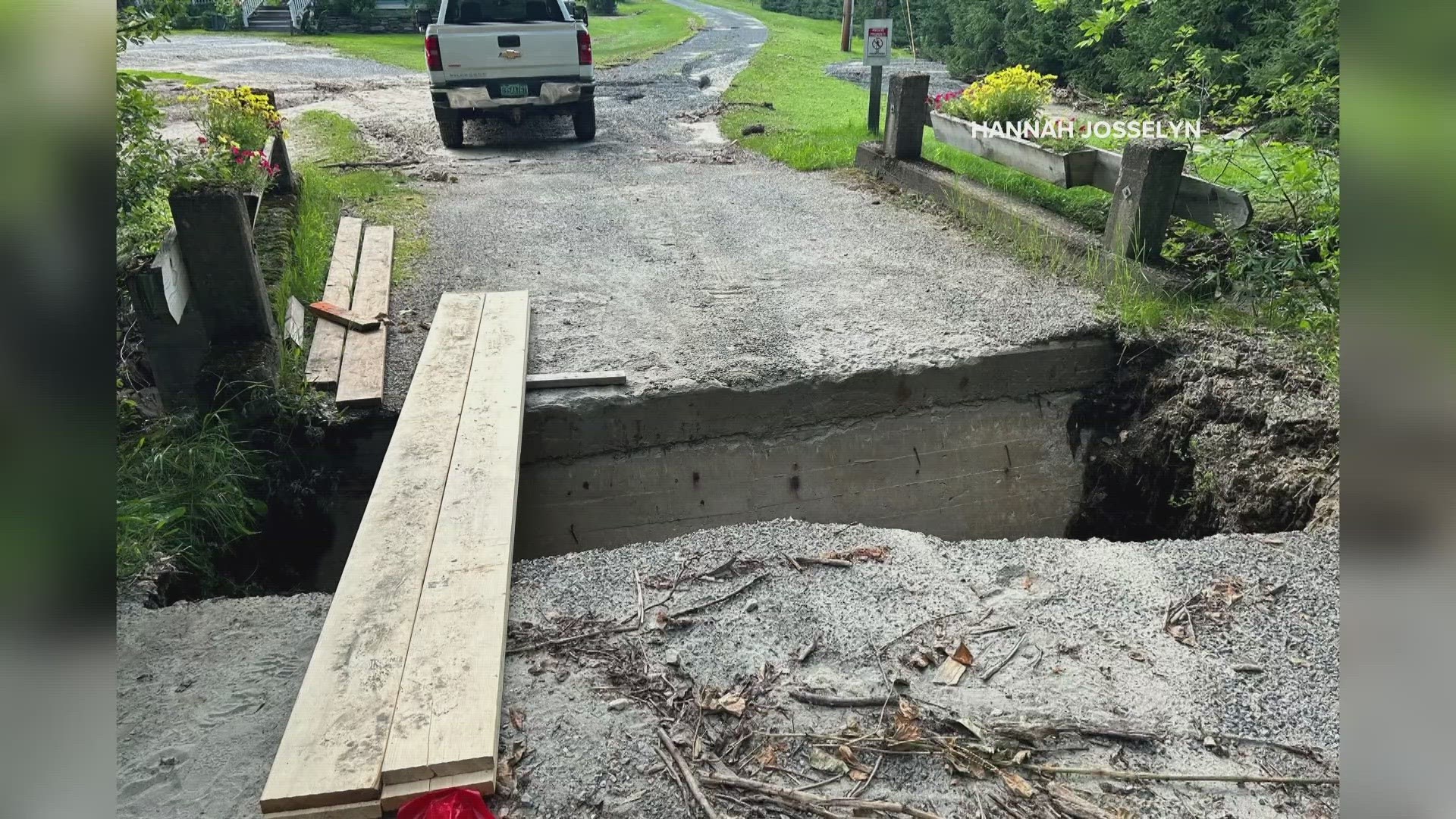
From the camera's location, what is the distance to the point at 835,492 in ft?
17.2

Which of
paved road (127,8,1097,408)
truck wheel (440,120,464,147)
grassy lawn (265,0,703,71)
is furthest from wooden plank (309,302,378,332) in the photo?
grassy lawn (265,0,703,71)

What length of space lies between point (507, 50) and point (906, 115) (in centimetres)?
491

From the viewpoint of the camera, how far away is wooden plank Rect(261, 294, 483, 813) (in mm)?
2404

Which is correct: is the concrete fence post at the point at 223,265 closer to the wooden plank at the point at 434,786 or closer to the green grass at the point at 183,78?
the wooden plank at the point at 434,786

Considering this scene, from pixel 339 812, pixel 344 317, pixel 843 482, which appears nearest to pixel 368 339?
pixel 344 317

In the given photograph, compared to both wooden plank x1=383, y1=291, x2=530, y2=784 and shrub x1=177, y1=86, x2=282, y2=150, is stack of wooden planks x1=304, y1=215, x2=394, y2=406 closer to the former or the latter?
wooden plank x1=383, y1=291, x2=530, y2=784

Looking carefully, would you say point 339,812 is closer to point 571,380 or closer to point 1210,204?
point 571,380

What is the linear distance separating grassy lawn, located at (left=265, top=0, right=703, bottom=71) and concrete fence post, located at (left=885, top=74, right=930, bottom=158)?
14.0m

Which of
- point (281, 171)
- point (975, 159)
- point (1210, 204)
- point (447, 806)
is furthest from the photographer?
point (975, 159)

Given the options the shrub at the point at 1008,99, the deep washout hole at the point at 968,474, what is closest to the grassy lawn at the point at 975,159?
the deep washout hole at the point at 968,474

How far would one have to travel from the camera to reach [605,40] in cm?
2819

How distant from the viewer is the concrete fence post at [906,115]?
29.7 ft

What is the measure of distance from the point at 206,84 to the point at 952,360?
16.2 metres

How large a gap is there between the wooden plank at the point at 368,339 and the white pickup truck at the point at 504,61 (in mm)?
4213
